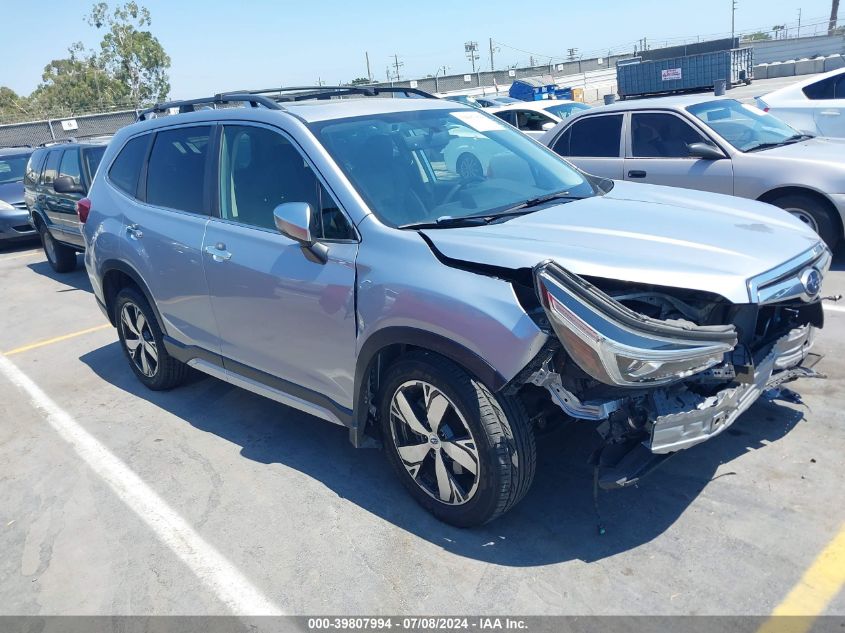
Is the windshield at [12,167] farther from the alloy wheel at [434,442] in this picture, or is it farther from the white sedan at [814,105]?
the alloy wheel at [434,442]

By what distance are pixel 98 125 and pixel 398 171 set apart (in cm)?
2821

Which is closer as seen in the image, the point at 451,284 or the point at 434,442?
the point at 451,284

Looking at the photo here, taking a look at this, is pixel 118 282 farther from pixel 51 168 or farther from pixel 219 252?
pixel 51 168

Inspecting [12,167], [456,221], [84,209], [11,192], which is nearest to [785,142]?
[456,221]

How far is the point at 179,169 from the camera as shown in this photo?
473 centimetres

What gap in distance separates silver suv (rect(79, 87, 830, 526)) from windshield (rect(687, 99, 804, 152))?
357cm

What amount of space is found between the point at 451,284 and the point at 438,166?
113cm

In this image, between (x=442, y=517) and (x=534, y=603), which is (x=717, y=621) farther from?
(x=442, y=517)

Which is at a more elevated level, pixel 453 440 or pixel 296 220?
pixel 296 220

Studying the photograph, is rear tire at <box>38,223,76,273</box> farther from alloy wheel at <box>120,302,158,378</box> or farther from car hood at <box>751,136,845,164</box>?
car hood at <box>751,136,845,164</box>

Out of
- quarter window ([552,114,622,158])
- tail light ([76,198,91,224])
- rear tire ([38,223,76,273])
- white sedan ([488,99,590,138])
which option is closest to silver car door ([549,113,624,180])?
quarter window ([552,114,622,158])

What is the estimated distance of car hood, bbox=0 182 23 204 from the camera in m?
13.2

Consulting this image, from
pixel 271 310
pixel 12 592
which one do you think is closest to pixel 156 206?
pixel 271 310

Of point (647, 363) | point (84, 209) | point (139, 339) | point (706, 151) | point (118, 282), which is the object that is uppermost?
point (84, 209)
